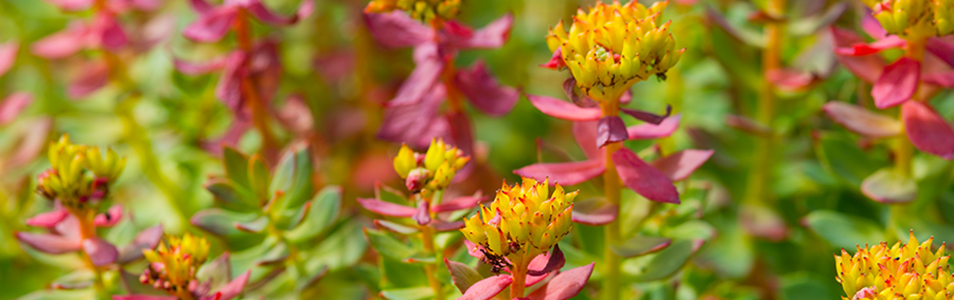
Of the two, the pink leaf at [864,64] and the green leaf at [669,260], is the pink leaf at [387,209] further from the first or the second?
the pink leaf at [864,64]

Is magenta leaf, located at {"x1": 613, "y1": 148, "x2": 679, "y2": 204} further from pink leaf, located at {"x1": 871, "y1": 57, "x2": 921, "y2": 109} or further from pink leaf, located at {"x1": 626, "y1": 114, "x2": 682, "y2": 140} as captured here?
pink leaf, located at {"x1": 871, "y1": 57, "x2": 921, "y2": 109}

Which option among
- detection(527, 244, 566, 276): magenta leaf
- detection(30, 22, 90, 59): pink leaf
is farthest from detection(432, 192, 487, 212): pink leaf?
detection(30, 22, 90, 59): pink leaf

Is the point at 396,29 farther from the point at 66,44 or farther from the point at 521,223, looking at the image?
the point at 66,44

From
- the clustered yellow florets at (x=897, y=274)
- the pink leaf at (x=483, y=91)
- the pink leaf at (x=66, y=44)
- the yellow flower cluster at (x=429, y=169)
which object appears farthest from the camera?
the pink leaf at (x=66, y=44)

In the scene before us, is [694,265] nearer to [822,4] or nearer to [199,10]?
[822,4]

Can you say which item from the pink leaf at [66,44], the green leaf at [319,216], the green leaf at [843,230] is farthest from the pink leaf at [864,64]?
the pink leaf at [66,44]

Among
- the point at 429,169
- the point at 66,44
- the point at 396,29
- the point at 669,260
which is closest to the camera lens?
the point at 429,169

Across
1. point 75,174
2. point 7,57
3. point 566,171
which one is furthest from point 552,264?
point 7,57
